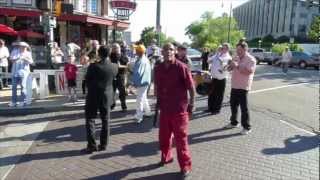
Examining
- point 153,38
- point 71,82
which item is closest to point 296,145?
point 71,82

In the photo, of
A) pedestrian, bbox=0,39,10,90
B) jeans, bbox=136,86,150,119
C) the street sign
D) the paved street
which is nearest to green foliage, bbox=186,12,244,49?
the street sign

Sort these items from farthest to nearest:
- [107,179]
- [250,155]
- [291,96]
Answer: [291,96]
[250,155]
[107,179]

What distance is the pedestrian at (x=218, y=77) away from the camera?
33.0 ft

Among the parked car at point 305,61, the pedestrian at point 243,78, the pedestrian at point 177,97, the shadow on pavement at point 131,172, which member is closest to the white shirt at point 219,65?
the pedestrian at point 243,78

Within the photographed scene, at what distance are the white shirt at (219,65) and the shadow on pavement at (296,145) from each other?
2.52 meters

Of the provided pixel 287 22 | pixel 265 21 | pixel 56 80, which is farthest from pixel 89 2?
pixel 265 21

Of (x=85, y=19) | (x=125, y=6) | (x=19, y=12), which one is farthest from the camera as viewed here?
(x=85, y=19)

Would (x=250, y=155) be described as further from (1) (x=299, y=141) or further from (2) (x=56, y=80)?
(2) (x=56, y=80)

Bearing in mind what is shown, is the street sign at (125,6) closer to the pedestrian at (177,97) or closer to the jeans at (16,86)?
the jeans at (16,86)

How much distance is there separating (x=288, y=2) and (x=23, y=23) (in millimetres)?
96059

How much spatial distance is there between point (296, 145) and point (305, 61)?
3051 cm

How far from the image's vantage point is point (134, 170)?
6.14 m

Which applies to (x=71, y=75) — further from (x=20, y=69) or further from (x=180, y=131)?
(x=180, y=131)

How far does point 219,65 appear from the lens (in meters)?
10.1
